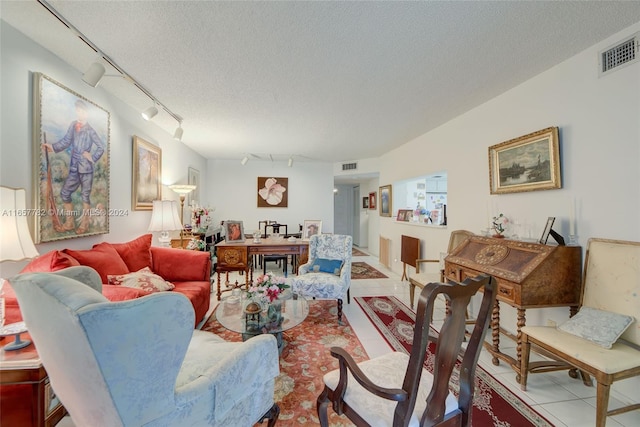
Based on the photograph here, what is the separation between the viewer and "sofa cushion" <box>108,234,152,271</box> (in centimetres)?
259

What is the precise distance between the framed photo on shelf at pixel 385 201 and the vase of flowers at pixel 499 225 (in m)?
2.87

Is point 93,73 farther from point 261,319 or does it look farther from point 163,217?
point 261,319

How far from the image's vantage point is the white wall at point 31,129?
169 cm

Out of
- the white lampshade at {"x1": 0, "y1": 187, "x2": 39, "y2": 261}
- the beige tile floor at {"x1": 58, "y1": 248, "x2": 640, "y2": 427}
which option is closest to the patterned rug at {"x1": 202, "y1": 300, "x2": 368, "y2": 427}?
the beige tile floor at {"x1": 58, "y1": 248, "x2": 640, "y2": 427}

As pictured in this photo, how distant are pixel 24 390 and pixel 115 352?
0.93m

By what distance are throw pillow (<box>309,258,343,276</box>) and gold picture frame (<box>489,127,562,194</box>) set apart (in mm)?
1986

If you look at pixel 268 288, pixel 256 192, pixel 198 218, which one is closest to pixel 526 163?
pixel 268 288

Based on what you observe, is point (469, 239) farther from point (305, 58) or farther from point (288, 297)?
point (305, 58)

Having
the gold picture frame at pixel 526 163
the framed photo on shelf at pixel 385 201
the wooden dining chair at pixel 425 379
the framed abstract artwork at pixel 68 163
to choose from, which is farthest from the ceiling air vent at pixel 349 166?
the wooden dining chair at pixel 425 379

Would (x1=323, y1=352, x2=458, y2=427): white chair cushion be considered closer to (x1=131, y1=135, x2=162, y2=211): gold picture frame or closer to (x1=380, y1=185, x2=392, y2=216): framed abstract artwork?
(x1=131, y1=135, x2=162, y2=211): gold picture frame

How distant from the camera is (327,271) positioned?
3.43 meters

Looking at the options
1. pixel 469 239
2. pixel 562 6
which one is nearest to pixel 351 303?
pixel 469 239

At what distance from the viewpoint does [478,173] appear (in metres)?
3.15

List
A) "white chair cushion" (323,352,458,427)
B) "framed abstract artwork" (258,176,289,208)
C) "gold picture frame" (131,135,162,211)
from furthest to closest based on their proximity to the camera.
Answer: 1. "framed abstract artwork" (258,176,289,208)
2. "gold picture frame" (131,135,162,211)
3. "white chair cushion" (323,352,458,427)
